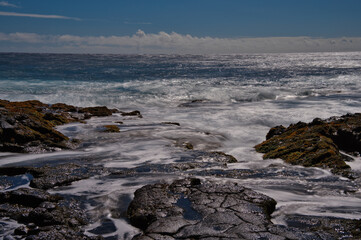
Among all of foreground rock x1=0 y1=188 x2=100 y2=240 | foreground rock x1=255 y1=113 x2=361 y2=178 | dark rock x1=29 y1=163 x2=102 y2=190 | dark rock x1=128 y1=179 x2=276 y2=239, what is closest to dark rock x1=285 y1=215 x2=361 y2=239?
dark rock x1=128 y1=179 x2=276 y2=239

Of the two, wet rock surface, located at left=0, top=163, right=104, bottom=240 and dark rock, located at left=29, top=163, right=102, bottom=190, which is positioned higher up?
wet rock surface, located at left=0, top=163, right=104, bottom=240

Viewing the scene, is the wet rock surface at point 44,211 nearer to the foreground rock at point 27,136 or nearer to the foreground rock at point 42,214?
the foreground rock at point 42,214

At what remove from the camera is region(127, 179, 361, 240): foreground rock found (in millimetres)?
3391

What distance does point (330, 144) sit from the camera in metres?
7.13

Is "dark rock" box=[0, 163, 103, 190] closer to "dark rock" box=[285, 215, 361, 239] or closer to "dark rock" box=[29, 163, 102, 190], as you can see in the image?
"dark rock" box=[29, 163, 102, 190]

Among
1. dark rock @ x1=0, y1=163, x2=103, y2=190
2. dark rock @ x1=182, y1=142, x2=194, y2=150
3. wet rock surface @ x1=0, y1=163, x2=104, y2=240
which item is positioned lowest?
dark rock @ x1=182, y1=142, x2=194, y2=150

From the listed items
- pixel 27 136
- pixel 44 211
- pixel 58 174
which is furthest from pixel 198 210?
pixel 27 136

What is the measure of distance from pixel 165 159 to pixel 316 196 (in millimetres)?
3371

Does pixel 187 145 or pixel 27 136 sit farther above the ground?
pixel 27 136

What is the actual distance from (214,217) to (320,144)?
4.33m

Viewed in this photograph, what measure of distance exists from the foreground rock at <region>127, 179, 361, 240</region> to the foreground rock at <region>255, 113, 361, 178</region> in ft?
8.10

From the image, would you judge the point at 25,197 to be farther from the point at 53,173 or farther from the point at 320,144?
the point at 320,144

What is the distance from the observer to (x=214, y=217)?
3.74 metres

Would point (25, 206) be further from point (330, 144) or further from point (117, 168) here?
point (330, 144)
